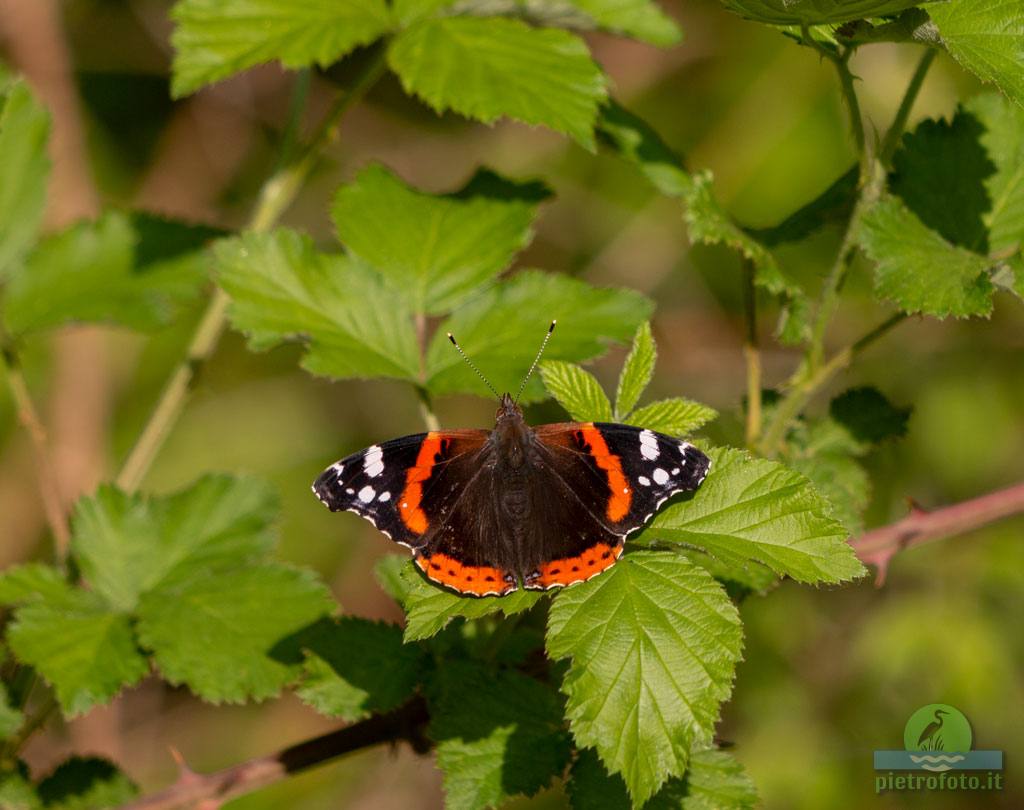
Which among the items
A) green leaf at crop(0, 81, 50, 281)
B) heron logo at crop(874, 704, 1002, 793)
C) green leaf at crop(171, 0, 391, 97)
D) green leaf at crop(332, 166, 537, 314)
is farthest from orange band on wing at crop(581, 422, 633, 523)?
green leaf at crop(0, 81, 50, 281)

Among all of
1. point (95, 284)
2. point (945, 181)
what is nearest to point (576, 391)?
point (945, 181)

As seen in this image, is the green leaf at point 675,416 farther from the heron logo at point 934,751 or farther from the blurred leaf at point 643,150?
the heron logo at point 934,751

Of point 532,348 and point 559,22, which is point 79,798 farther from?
point 559,22

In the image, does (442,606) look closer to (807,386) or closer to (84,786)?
(807,386)

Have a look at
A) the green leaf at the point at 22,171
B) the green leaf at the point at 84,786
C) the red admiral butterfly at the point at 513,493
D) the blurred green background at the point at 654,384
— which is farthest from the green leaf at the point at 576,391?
the blurred green background at the point at 654,384

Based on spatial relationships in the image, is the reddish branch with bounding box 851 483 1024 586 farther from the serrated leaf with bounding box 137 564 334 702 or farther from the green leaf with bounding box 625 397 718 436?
the serrated leaf with bounding box 137 564 334 702

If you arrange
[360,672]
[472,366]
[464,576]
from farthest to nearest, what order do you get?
1. [472,366]
2. [360,672]
3. [464,576]

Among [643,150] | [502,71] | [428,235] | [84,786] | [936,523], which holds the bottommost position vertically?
[84,786]

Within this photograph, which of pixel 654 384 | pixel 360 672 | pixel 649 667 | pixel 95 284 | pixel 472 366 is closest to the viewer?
pixel 649 667
